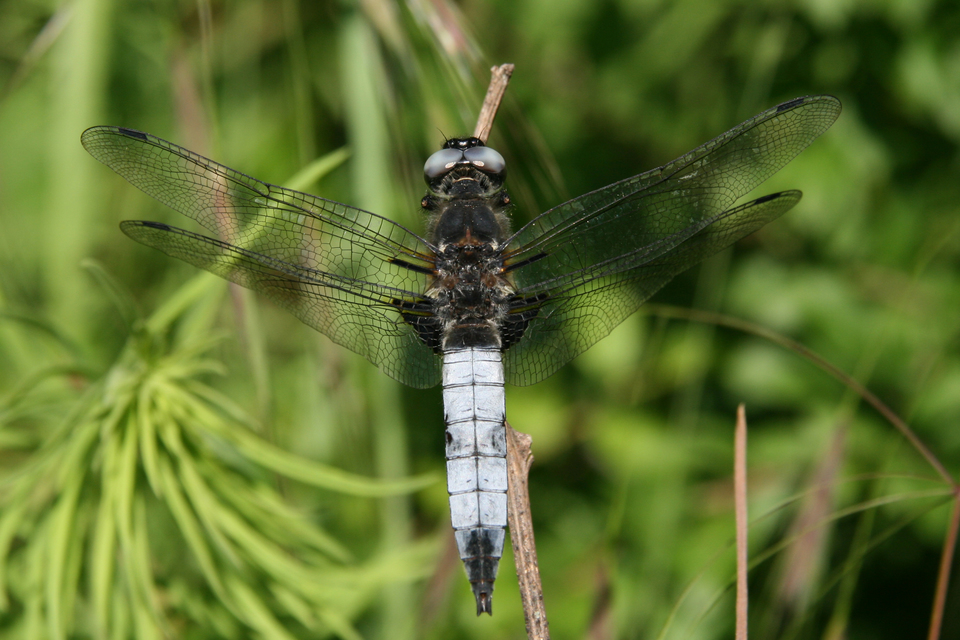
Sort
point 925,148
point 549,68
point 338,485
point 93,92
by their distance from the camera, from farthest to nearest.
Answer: point 549,68 → point 925,148 → point 93,92 → point 338,485

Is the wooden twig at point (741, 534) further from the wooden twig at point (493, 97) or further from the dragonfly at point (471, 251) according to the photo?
the wooden twig at point (493, 97)

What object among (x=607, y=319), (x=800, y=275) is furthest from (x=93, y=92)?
(x=800, y=275)

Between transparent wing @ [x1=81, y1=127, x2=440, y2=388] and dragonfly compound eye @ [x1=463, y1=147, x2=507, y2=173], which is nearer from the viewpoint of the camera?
transparent wing @ [x1=81, y1=127, x2=440, y2=388]

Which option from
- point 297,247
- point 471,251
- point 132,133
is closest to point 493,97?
point 471,251

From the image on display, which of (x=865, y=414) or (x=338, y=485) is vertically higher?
(x=865, y=414)

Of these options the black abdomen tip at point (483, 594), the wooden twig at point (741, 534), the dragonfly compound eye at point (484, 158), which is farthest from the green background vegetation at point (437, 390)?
the wooden twig at point (741, 534)

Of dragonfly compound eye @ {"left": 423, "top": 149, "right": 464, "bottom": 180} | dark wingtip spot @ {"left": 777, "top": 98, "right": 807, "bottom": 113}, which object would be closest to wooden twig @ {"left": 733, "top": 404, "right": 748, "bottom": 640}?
dark wingtip spot @ {"left": 777, "top": 98, "right": 807, "bottom": 113}

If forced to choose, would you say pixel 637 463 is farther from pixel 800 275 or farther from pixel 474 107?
pixel 474 107

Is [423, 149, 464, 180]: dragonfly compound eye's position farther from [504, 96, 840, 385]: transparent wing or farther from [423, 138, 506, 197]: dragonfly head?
[504, 96, 840, 385]: transparent wing
